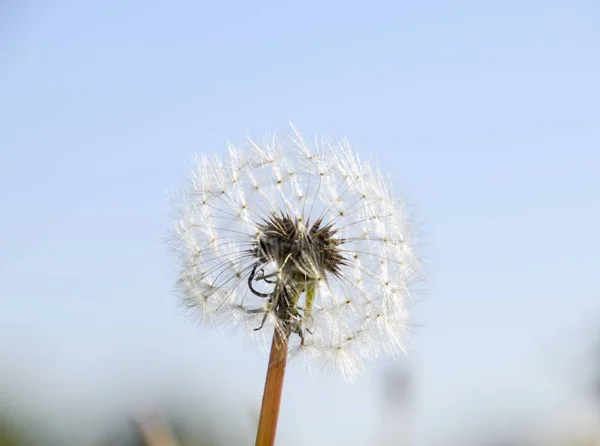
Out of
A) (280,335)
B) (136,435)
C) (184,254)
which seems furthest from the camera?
(184,254)

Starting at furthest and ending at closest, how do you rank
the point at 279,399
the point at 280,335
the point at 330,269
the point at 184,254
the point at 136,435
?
the point at 184,254, the point at 330,269, the point at 280,335, the point at 279,399, the point at 136,435

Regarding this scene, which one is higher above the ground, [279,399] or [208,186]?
[208,186]

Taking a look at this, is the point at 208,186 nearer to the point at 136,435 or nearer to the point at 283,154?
the point at 283,154

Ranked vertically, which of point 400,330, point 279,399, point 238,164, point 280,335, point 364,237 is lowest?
point 279,399

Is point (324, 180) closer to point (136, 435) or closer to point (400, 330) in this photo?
point (400, 330)

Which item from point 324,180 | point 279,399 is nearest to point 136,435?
point 279,399

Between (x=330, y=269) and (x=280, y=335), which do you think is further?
(x=330, y=269)
